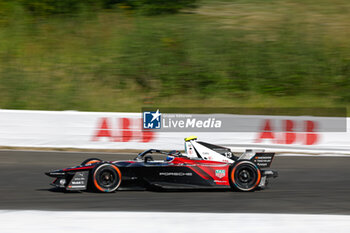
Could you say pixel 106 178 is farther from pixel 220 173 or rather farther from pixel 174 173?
pixel 220 173

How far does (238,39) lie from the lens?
23859mm

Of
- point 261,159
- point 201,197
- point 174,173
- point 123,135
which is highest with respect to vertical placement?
point 123,135

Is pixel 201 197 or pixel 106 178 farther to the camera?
pixel 106 178

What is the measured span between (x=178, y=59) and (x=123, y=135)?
9314mm

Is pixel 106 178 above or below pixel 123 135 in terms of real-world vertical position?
below

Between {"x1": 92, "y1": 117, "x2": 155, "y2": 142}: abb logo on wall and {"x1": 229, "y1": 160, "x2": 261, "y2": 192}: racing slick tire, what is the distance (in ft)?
17.7

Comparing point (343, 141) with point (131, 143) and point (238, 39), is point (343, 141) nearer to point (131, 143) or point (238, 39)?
point (131, 143)

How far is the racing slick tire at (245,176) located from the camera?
8547mm

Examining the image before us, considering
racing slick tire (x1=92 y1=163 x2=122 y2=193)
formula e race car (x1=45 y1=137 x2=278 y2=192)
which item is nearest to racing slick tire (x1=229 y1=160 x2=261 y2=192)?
formula e race car (x1=45 y1=137 x2=278 y2=192)

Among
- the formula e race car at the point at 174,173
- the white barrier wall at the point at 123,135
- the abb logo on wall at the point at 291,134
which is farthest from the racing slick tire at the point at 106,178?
the abb logo on wall at the point at 291,134

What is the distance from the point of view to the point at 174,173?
8430 millimetres

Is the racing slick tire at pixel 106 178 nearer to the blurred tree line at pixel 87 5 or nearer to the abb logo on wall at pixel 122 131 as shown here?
→ the abb logo on wall at pixel 122 131

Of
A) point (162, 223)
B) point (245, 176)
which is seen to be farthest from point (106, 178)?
point (162, 223)

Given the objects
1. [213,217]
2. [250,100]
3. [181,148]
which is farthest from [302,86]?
[213,217]
